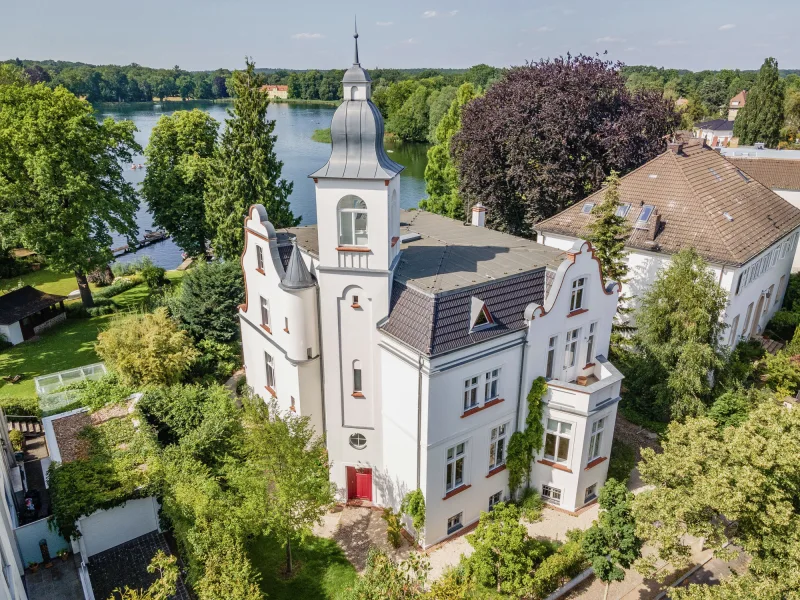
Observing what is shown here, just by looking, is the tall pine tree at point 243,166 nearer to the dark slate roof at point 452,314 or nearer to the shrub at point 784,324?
the dark slate roof at point 452,314

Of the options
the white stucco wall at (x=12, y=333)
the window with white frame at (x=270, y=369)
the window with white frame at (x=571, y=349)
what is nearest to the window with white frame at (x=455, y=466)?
the window with white frame at (x=571, y=349)

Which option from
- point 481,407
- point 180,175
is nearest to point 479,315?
point 481,407

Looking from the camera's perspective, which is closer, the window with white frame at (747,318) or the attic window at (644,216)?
the attic window at (644,216)

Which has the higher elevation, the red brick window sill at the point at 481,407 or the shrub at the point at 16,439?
the red brick window sill at the point at 481,407

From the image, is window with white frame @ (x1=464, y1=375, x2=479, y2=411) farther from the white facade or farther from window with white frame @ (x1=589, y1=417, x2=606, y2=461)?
the white facade

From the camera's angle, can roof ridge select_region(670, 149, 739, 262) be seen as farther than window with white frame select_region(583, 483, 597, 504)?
Yes

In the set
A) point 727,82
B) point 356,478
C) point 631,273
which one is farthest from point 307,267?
point 727,82

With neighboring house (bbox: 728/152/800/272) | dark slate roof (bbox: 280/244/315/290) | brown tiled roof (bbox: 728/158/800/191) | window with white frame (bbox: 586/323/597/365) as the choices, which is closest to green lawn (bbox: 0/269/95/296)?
dark slate roof (bbox: 280/244/315/290)
